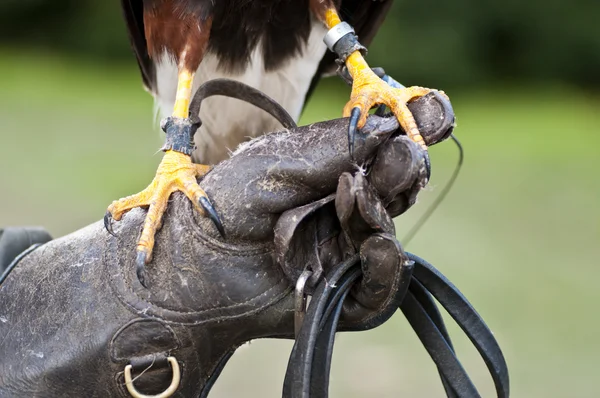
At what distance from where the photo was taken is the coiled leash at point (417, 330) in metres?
1.23

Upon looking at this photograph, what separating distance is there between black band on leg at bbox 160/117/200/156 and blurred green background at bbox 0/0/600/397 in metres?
1.53

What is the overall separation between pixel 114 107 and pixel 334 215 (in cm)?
639

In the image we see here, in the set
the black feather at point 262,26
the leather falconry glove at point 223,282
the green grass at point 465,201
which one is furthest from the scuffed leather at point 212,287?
the green grass at point 465,201

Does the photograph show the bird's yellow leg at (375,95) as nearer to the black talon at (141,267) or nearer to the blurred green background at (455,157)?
the black talon at (141,267)

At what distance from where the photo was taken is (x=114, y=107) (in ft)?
24.6

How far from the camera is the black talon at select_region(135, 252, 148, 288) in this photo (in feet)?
4.63

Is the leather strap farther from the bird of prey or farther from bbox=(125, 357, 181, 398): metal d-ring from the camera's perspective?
bbox=(125, 357, 181, 398): metal d-ring

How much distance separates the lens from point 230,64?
8.13 feet

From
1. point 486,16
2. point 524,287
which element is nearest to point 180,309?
point 524,287

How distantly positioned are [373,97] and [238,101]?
36.7 inches

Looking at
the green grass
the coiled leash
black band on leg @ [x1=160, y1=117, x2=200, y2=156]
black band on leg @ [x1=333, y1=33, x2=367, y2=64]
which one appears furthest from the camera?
the green grass

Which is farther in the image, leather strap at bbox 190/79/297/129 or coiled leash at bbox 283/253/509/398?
leather strap at bbox 190/79/297/129

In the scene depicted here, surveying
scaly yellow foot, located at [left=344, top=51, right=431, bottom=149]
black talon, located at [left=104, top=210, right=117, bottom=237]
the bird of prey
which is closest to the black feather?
the bird of prey

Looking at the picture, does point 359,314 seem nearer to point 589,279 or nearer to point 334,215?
point 334,215
